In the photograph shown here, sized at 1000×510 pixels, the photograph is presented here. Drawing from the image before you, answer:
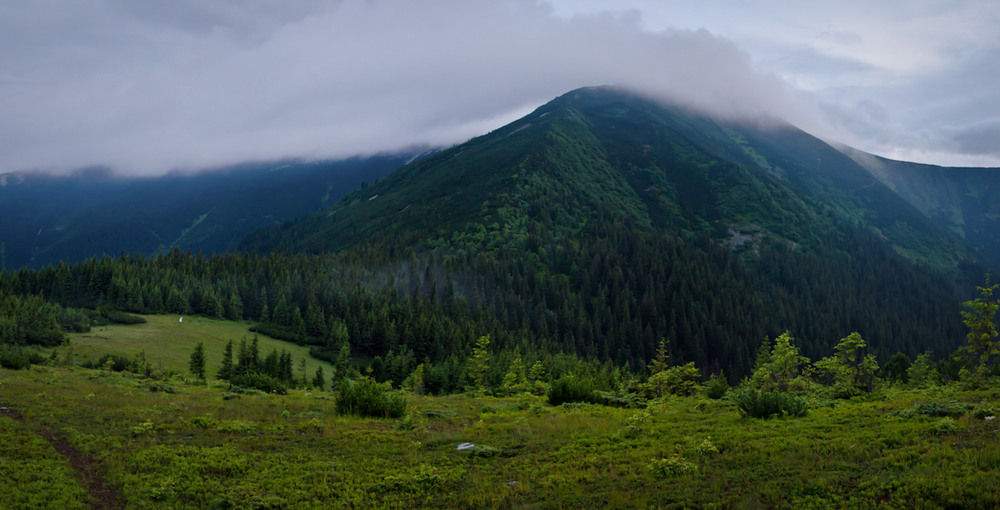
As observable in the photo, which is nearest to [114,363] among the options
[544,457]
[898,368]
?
[544,457]

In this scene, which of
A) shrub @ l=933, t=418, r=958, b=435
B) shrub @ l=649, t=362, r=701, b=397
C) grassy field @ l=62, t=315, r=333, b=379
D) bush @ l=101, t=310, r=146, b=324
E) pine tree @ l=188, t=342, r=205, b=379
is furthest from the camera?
bush @ l=101, t=310, r=146, b=324

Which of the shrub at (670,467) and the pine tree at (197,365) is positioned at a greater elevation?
the shrub at (670,467)

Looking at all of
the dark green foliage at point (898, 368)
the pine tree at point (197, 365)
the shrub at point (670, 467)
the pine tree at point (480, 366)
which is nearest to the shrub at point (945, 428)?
the shrub at point (670, 467)

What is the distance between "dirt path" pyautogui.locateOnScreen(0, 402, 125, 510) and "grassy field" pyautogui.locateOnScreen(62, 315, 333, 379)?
45.0 metres

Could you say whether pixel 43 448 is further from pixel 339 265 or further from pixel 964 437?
pixel 339 265

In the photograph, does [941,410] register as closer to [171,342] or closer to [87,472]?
[87,472]

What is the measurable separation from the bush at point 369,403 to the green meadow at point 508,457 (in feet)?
4.55

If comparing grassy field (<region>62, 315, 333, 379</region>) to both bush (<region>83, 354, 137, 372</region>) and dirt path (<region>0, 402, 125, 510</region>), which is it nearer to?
bush (<region>83, 354, 137, 372</region>)

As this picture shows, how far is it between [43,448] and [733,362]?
187m

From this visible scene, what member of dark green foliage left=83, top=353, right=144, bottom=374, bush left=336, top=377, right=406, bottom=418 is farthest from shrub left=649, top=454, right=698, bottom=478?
dark green foliage left=83, top=353, right=144, bottom=374

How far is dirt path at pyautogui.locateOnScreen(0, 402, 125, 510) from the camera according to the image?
15796mm

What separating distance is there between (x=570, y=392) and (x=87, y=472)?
25887 mm

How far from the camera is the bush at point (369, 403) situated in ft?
98.5

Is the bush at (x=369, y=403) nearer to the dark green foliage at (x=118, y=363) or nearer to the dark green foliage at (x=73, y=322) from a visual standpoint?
the dark green foliage at (x=118, y=363)
